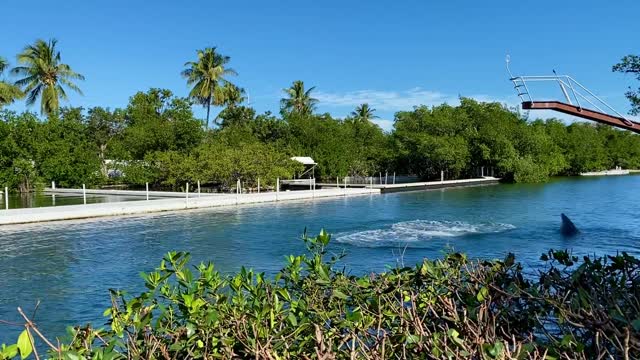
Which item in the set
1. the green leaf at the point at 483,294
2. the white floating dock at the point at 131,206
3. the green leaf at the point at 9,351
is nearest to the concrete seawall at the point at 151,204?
the white floating dock at the point at 131,206

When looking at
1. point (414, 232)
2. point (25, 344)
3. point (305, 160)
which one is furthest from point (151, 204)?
point (25, 344)

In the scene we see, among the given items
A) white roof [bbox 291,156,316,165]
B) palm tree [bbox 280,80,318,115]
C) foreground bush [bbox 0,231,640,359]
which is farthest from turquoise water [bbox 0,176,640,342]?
palm tree [bbox 280,80,318,115]

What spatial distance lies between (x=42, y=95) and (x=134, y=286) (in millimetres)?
27480

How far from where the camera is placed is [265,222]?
57.7 ft

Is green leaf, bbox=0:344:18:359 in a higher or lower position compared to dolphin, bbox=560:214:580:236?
higher

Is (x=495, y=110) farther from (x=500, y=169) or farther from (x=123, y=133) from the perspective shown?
(x=123, y=133)

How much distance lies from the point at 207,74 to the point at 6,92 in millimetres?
13920

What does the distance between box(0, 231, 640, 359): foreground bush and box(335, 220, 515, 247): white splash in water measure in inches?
389

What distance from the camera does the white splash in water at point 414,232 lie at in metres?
13.6

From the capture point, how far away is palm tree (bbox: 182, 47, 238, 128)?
38.0m

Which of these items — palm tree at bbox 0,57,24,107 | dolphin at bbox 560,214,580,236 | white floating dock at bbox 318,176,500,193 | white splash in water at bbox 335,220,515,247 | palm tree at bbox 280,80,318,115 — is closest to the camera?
white splash in water at bbox 335,220,515,247

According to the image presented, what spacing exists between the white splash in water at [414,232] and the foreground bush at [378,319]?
9.87 m

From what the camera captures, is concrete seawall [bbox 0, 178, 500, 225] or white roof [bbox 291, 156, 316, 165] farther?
white roof [bbox 291, 156, 316, 165]

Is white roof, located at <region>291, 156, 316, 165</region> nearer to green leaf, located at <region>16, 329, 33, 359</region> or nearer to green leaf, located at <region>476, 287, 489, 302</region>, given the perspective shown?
green leaf, located at <region>476, 287, 489, 302</region>
